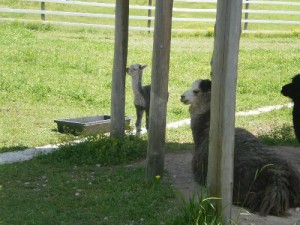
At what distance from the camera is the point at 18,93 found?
16594 mm

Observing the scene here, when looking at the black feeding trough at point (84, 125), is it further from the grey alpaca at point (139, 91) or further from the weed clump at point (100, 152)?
the weed clump at point (100, 152)

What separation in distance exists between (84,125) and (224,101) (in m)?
6.32

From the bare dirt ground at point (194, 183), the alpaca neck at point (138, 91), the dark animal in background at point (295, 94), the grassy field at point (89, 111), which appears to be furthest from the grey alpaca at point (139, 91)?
the dark animal in background at point (295, 94)

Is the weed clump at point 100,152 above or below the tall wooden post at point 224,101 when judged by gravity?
below

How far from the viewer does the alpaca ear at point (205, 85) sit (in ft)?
32.7

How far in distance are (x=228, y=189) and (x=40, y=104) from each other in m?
9.37

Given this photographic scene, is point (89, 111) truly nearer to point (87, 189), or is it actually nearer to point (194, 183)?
point (87, 189)

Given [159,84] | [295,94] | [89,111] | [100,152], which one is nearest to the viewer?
[159,84]

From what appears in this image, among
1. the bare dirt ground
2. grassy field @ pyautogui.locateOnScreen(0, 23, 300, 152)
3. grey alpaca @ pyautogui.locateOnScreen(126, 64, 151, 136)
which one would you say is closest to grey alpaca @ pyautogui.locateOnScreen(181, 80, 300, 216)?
the bare dirt ground

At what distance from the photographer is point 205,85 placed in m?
9.97

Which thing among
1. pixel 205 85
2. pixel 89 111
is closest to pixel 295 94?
pixel 205 85

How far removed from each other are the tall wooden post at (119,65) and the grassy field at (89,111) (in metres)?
0.35

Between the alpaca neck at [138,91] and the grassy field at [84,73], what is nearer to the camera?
the alpaca neck at [138,91]

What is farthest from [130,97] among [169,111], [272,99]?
[272,99]
